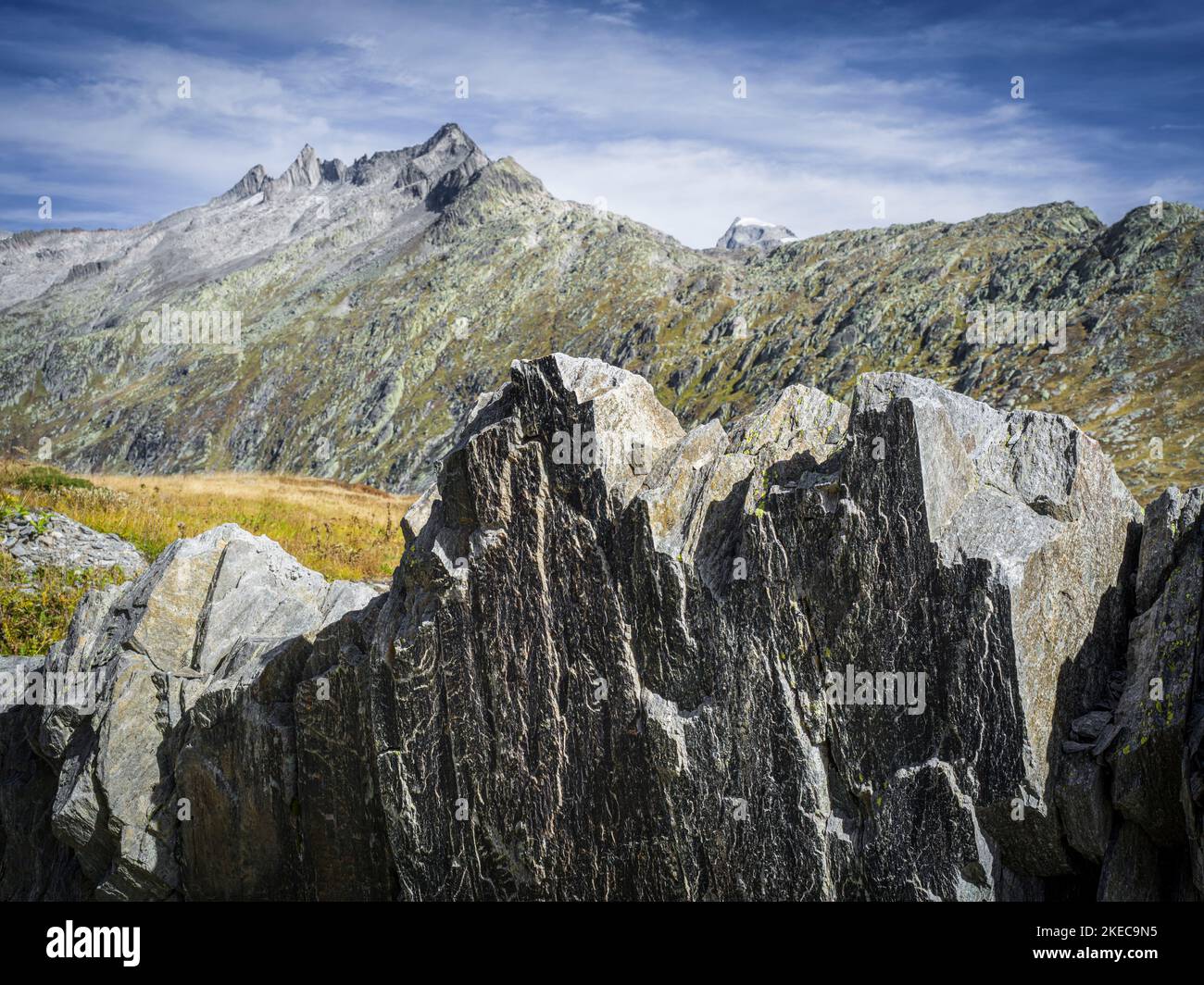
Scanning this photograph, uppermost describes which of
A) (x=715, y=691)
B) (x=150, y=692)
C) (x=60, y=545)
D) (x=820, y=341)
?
(x=820, y=341)

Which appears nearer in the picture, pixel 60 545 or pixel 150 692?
pixel 150 692

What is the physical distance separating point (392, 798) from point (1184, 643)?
12071mm

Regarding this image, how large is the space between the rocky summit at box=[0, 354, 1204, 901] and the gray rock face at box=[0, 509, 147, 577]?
40.2 ft

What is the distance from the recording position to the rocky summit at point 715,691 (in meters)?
10.5

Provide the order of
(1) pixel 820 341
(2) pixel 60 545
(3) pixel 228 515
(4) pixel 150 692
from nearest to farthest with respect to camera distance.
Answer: (4) pixel 150 692
(2) pixel 60 545
(3) pixel 228 515
(1) pixel 820 341

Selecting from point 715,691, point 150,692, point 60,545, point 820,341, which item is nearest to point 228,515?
point 60,545

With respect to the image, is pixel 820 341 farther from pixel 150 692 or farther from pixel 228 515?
pixel 150 692

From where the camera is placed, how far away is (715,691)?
475 inches

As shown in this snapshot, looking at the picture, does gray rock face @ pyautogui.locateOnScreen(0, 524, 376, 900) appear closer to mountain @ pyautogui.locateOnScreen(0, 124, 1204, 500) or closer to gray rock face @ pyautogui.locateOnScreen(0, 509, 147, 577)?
gray rock face @ pyautogui.locateOnScreen(0, 509, 147, 577)

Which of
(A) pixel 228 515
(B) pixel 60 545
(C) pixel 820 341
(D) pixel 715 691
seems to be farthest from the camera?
(C) pixel 820 341

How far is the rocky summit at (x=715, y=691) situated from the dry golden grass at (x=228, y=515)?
47.9 ft

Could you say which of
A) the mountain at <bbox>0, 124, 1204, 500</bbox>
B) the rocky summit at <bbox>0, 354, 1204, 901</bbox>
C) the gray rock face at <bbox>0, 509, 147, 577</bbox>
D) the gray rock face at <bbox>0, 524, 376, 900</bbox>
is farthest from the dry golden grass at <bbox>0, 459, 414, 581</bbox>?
the mountain at <bbox>0, 124, 1204, 500</bbox>

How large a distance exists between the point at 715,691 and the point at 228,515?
99.3 ft
